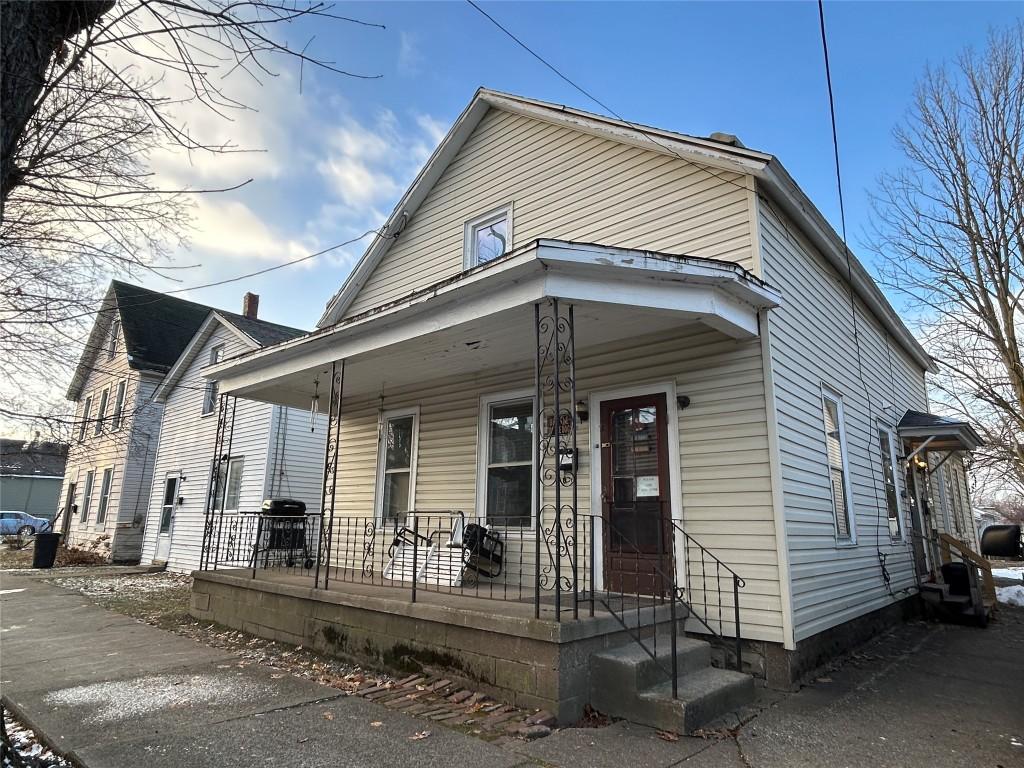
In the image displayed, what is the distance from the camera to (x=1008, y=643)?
7051 mm

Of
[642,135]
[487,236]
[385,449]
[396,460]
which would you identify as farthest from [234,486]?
[642,135]

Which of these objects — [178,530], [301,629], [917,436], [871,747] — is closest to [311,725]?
[301,629]

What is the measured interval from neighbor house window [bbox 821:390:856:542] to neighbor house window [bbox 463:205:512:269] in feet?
15.0

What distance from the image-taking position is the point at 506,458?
294 inches

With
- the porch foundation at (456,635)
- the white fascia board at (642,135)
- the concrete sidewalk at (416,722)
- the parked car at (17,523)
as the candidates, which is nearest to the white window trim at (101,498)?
the parked car at (17,523)

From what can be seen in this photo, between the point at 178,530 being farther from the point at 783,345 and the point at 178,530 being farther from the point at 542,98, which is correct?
the point at 783,345

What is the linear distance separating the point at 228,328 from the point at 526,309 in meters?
12.6

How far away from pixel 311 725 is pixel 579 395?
4.09 m

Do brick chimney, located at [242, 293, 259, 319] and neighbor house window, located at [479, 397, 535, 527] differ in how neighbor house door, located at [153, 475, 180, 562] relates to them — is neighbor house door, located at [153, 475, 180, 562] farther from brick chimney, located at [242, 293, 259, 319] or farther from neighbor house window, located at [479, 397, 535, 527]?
neighbor house window, located at [479, 397, 535, 527]

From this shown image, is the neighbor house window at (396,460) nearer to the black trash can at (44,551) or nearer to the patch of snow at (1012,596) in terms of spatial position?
the patch of snow at (1012,596)

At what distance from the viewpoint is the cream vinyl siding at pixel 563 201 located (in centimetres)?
625

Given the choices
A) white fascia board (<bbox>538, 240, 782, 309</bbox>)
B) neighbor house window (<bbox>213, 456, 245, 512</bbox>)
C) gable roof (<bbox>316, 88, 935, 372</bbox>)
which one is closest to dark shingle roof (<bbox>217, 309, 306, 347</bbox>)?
neighbor house window (<bbox>213, 456, 245, 512</bbox>)

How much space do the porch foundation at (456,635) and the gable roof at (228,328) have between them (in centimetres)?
891

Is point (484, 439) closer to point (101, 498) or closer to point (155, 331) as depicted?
point (101, 498)
